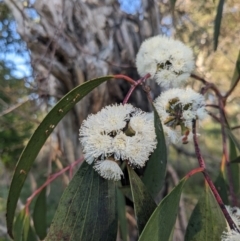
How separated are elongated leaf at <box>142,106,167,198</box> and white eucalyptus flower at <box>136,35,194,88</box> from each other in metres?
0.14

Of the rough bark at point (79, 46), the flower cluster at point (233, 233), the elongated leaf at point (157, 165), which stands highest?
the rough bark at point (79, 46)

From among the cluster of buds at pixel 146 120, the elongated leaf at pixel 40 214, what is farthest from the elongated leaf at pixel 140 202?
the elongated leaf at pixel 40 214

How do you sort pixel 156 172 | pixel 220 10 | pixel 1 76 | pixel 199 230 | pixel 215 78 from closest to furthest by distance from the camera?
pixel 199 230
pixel 156 172
pixel 220 10
pixel 1 76
pixel 215 78

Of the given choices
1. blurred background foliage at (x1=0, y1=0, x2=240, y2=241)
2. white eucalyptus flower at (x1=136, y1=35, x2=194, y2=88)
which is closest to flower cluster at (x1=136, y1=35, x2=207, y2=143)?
white eucalyptus flower at (x1=136, y1=35, x2=194, y2=88)

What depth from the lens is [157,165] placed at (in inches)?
36.6

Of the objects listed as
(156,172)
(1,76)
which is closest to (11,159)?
(1,76)

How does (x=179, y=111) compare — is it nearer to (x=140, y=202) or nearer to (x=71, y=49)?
(x=140, y=202)

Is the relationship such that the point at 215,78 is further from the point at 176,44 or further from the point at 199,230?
the point at 199,230

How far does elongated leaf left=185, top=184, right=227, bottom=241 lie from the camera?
31.0 inches

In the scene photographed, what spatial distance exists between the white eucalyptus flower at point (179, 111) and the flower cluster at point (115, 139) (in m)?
0.13

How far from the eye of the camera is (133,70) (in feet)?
5.00

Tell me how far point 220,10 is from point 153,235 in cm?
70

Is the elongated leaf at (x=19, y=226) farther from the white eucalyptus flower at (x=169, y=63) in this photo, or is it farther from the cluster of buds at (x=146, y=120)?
the white eucalyptus flower at (x=169, y=63)

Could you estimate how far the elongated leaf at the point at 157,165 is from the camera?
844 mm
